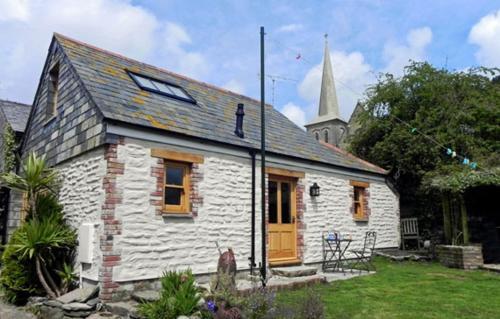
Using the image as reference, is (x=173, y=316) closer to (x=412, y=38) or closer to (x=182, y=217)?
(x=182, y=217)

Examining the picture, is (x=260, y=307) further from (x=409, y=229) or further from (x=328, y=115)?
(x=328, y=115)

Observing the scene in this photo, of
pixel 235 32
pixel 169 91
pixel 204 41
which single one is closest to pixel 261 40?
pixel 235 32

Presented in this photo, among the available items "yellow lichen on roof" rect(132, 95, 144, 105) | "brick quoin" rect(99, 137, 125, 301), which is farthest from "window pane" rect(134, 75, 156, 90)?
"brick quoin" rect(99, 137, 125, 301)

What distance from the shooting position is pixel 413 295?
24.7 ft

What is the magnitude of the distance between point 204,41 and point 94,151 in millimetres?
3311

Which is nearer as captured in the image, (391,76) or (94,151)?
(94,151)

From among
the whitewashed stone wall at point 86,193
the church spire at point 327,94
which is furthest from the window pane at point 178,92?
the church spire at point 327,94

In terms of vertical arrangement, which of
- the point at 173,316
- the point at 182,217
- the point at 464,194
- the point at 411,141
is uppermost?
the point at 411,141

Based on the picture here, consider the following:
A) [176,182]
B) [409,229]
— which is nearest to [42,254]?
[176,182]

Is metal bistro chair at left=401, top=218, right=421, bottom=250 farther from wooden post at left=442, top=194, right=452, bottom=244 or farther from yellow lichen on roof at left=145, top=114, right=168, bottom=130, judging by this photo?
yellow lichen on roof at left=145, top=114, right=168, bottom=130

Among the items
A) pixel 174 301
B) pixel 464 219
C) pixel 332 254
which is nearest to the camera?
pixel 174 301

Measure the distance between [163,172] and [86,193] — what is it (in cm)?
153

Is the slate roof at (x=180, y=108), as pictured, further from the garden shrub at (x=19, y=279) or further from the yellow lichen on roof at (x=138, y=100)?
the garden shrub at (x=19, y=279)

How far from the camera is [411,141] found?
15.7 meters
